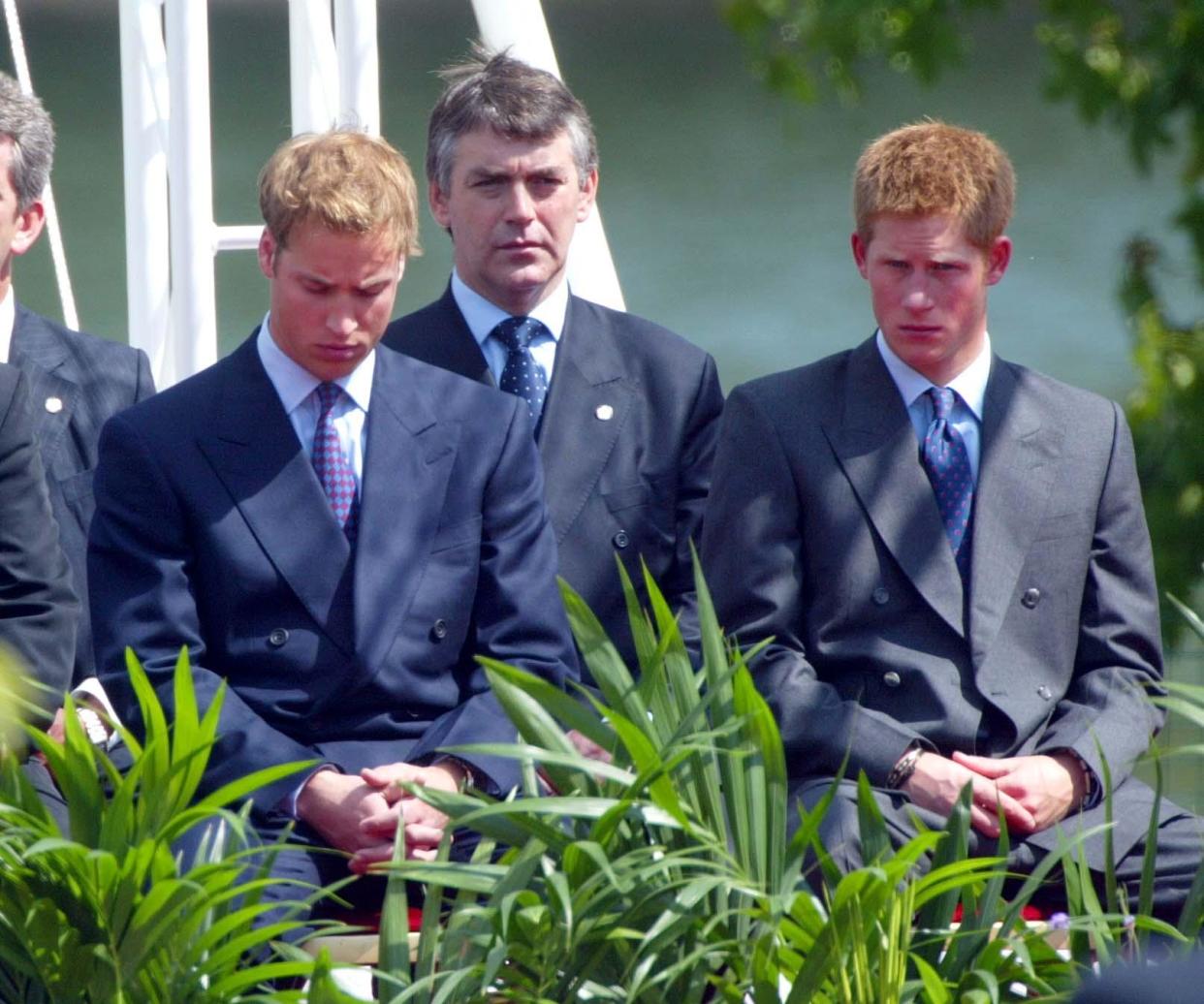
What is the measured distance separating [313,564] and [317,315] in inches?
15.8

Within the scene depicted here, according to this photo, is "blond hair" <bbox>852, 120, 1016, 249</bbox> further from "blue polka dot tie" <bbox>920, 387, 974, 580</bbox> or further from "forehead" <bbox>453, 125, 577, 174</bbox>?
"forehead" <bbox>453, 125, 577, 174</bbox>

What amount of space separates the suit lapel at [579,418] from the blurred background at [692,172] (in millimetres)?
3564

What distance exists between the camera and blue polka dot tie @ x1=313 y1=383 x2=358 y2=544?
136 inches

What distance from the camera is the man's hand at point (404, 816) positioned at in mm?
3096

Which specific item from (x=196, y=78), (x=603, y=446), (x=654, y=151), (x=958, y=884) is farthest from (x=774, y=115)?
(x=958, y=884)

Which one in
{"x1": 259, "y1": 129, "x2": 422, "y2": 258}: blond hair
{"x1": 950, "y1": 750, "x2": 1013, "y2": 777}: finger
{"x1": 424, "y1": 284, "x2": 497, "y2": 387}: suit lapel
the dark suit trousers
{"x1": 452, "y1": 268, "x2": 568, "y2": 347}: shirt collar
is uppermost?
{"x1": 259, "y1": 129, "x2": 422, "y2": 258}: blond hair

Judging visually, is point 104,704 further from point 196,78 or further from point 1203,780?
point 1203,780

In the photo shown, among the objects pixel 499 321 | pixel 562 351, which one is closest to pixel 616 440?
pixel 562 351

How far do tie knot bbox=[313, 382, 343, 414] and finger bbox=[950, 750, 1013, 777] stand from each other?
3.87 ft

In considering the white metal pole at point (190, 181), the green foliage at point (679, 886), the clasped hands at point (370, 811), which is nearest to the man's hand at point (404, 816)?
the clasped hands at point (370, 811)

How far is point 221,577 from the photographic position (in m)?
3.34

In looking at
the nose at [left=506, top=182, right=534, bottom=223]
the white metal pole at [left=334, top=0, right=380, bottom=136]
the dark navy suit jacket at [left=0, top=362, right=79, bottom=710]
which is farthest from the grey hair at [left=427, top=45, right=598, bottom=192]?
the dark navy suit jacket at [left=0, top=362, right=79, bottom=710]

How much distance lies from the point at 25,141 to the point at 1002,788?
2160mm

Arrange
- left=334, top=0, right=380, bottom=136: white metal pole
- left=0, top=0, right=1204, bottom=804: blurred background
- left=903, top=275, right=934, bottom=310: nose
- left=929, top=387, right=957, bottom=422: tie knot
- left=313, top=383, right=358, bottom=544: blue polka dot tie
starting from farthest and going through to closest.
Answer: left=0, top=0, right=1204, bottom=804: blurred background → left=334, top=0, right=380, bottom=136: white metal pole → left=929, top=387, right=957, bottom=422: tie knot → left=903, top=275, right=934, bottom=310: nose → left=313, top=383, right=358, bottom=544: blue polka dot tie
